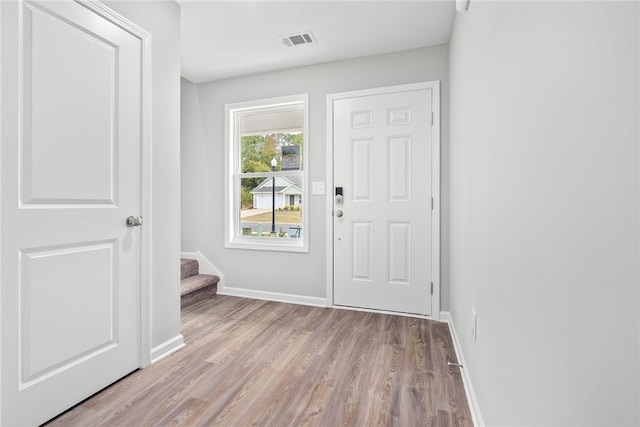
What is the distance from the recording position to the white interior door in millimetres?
2861

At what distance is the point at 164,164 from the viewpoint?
2.11 meters

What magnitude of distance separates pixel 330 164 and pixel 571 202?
259 cm

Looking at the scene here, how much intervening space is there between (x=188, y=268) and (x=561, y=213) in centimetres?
353

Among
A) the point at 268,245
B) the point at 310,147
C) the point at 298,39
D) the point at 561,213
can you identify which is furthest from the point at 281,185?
the point at 561,213

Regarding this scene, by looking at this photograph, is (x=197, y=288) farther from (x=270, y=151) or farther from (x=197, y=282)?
(x=270, y=151)

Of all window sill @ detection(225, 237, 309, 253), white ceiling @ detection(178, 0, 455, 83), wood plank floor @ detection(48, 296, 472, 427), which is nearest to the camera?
wood plank floor @ detection(48, 296, 472, 427)

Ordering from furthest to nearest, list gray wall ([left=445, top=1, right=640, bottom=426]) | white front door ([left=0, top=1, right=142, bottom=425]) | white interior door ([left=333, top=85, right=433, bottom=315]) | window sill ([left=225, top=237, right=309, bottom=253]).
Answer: window sill ([left=225, top=237, right=309, bottom=253])
white interior door ([left=333, top=85, right=433, bottom=315])
white front door ([left=0, top=1, right=142, bottom=425])
gray wall ([left=445, top=1, right=640, bottom=426])

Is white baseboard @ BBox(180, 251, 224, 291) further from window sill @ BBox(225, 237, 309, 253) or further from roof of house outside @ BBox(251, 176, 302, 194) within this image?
roof of house outside @ BBox(251, 176, 302, 194)

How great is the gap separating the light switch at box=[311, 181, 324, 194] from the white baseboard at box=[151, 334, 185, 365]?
171cm

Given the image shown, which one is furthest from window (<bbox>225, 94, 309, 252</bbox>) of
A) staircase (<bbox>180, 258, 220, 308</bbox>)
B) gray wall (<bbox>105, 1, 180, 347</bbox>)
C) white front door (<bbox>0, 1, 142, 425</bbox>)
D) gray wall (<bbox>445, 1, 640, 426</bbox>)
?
gray wall (<bbox>445, 1, 640, 426</bbox>)

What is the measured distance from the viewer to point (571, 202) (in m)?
0.60

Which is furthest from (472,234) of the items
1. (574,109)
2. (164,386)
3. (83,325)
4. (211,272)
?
(211,272)

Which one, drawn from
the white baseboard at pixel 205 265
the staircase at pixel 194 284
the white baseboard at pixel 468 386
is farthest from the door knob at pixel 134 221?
the white baseboard at pixel 468 386

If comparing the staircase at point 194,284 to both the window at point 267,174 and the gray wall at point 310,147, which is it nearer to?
the gray wall at point 310,147
